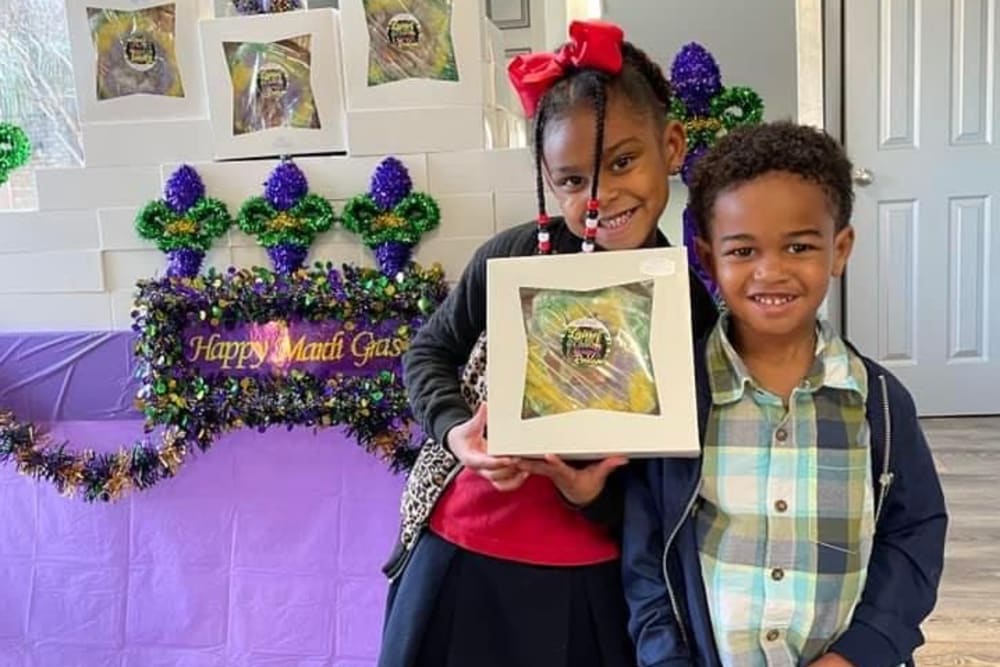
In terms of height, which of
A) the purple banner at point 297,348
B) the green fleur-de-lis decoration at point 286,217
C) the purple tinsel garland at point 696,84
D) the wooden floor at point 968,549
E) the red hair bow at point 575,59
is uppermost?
the purple tinsel garland at point 696,84

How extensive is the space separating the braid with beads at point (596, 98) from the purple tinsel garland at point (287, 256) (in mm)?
755

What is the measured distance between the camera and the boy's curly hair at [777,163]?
877mm

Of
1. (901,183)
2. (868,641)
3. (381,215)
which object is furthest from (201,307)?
(901,183)

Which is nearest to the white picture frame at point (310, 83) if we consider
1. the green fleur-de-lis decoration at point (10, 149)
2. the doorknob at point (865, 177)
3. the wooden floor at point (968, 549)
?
the green fleur-de-lis decoration at point (10, 149)

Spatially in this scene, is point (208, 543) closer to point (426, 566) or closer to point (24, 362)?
point (24, 362)

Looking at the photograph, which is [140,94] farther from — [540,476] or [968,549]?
[968,549]

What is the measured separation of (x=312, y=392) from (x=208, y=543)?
0.38m

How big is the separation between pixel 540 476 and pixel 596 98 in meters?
0.39

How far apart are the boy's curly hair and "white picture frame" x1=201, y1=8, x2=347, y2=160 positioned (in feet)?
2.85

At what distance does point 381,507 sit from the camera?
1.65m

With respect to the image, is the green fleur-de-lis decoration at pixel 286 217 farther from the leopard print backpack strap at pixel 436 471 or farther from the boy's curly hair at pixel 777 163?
the boy's curly hair at pixel 777 163

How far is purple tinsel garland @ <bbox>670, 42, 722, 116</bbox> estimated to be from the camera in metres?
1.50

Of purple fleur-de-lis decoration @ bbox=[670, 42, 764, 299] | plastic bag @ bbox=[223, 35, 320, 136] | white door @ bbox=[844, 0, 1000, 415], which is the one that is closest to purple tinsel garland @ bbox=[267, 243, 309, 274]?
plastic bag @ bbox=[223, 35, 320, 136]

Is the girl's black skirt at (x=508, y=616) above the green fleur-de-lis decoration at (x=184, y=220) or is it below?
below
